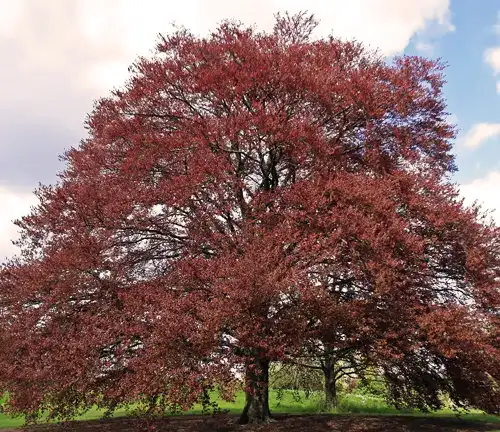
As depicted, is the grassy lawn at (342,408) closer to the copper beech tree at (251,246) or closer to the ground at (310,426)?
the ground at (310,426)

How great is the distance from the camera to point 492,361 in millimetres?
13055

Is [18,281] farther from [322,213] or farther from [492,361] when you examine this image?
[492,361]

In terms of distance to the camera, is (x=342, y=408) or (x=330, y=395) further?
(x=342, y=408)

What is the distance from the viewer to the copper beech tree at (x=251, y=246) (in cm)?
1123

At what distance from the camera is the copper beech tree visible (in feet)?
36.9

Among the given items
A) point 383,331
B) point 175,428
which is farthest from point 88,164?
point 383,331

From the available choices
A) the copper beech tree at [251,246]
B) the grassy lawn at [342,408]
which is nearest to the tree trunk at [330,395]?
the grassy lawn at [342,408]

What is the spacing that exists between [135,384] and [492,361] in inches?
385

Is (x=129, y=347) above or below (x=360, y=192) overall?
below

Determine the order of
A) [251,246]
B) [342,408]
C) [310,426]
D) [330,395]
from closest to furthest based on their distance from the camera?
1. [251,246]
2. [310,426]
3. [330,395]
4. [342,408]

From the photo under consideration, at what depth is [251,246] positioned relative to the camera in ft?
37.6

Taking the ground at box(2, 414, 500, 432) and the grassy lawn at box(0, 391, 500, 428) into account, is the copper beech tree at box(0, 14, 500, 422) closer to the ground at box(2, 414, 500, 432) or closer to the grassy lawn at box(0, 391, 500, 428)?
the ground at box(2, 414, 500, 432)

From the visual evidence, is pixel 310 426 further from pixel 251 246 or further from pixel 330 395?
pixel 251 246

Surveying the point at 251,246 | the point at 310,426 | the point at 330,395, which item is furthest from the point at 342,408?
the point at 251,246
